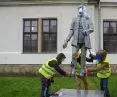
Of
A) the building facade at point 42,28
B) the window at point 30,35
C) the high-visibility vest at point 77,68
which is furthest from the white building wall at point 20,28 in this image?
the high-visibility vest at point 77,68

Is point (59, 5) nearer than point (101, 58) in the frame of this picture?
No

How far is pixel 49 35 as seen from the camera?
29578 mm

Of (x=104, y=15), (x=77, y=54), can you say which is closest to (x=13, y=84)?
(x=77, y=54)

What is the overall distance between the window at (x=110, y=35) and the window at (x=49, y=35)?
3.07 meters

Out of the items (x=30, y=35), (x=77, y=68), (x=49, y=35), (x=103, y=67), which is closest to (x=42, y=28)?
(x=49, y=35)

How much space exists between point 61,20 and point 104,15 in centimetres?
268

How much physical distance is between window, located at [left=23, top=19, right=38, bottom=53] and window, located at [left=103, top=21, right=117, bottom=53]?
13.7ft

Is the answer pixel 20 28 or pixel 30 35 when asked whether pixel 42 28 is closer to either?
pixel 30 35

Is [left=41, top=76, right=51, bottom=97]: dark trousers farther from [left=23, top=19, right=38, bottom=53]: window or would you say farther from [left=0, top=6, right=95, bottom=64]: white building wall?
[left=23, top=19, right=38, bottom=53]: window

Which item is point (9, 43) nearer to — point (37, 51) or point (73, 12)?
point (37, 51)

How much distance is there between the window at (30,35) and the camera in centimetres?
2967

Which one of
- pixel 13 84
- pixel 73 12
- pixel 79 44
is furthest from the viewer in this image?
pixel 73 12

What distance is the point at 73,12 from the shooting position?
29062 millimetres

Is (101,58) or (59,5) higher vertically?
(59,5)
